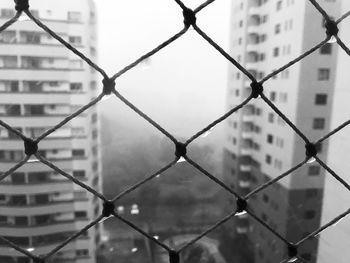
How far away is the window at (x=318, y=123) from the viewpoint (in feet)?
19.1

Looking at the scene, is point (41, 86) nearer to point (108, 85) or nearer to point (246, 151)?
point (108, 85)

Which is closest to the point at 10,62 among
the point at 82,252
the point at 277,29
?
the point at 82,252

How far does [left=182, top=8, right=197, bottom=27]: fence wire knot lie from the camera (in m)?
0.50

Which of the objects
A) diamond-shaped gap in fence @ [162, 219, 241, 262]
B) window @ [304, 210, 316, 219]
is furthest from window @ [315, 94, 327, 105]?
diamond-shaped gap in fence @ [162, 219, 241, 262]

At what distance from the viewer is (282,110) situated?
20.2ft

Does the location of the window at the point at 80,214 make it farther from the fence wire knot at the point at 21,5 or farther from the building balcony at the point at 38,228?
the fence wire knot at the point at 21,5

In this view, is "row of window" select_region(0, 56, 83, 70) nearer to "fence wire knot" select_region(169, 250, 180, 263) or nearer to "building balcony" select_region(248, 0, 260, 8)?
"fence wire knot" select_region(169, 250, 180, 263)

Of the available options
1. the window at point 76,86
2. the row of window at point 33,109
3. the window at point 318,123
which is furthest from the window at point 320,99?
the row of window at point 33,109

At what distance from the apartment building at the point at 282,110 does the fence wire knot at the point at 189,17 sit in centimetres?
483

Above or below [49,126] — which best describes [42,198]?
below

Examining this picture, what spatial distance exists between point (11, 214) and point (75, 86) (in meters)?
2.48

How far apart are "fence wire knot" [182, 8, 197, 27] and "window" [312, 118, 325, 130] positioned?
5.87 meters

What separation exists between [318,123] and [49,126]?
4759 mm

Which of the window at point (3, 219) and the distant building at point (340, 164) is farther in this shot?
the window at point (3, 219)
